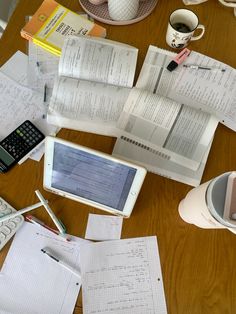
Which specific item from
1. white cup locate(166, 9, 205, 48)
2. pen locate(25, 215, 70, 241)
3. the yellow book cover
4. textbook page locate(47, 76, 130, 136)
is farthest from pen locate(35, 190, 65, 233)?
white cup locate(166, 9, 205, 48)

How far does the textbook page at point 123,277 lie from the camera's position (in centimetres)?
68

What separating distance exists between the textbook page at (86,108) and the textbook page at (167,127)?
26mm

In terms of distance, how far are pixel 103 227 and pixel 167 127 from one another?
0.29 m

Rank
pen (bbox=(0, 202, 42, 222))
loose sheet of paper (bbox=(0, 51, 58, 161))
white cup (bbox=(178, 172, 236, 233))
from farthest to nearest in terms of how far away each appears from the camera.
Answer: loose sheet of paper (bbox=(0, 51, 58, 161)) < pen (bbox=(0, 202, 42, 222)) < white cup (bbox=(178, 172, 236, 233))

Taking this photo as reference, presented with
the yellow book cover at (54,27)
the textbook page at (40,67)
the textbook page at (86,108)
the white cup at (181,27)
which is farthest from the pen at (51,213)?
the white cup at (181,27)

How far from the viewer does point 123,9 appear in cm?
91

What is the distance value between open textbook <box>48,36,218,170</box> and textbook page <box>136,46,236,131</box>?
0.05 m

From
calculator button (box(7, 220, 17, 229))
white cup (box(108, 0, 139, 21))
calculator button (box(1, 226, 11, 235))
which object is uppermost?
white cup (box(108, 0, 139, 21))

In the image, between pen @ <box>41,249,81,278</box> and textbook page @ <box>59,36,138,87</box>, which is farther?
textbook page @ <box>59,36,138,87</box>

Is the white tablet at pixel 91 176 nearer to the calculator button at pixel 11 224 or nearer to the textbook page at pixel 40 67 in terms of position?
the calculator button at pixel 11 224

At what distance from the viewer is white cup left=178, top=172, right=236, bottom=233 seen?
61 centimetres

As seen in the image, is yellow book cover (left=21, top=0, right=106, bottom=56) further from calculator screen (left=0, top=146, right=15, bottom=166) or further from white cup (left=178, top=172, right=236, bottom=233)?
white cup (left=178, top=172, right=236, bottom=233)

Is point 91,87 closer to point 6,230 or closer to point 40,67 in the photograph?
point 40,67

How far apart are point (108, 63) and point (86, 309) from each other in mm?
577
